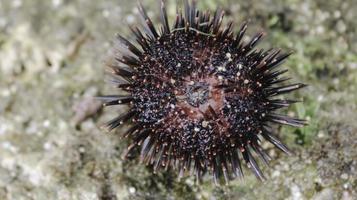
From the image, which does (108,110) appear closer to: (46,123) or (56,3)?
(46,123)

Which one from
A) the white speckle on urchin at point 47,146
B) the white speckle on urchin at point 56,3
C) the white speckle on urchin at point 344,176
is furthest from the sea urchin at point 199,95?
the white speckle on urchin at point 56,3

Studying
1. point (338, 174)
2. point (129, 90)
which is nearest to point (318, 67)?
point (338, 174)

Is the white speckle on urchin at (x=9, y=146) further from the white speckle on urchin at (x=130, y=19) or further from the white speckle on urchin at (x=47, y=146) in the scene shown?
the white speckle on urchin at (x=130, y=19)

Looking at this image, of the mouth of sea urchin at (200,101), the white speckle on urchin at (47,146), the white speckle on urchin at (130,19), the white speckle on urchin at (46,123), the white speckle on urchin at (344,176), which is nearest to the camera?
the mouth of sea urchin at (200,101)

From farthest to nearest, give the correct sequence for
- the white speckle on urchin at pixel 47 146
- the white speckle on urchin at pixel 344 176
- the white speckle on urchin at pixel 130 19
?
the white speckle on urchin at pixel 130 19, the white speckle on urchin at pixel 47 146, the white speckle on urchin at pixel 344 176

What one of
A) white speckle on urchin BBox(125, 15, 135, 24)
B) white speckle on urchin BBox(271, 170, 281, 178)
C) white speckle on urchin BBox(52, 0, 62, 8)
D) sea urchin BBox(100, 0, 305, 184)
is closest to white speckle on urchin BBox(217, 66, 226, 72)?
sea urchin BBox(100, 0, 305, 184)

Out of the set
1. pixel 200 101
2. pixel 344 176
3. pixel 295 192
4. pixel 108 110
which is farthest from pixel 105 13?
pixel 344 176
